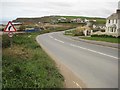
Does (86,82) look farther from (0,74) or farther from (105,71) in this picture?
(0,74)

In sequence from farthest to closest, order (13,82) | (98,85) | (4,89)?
(98,85) → (13,82) → (4,89)

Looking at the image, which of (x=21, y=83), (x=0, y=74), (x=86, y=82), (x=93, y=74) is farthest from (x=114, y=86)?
(x=0, y=74)

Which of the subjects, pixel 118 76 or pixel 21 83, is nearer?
pixel 21 83

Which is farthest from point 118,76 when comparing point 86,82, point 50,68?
point 50,68

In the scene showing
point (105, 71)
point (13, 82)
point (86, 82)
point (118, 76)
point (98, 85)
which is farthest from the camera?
point (105, 71)

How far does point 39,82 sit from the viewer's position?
33.7 feet

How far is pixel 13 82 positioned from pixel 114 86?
152 inches

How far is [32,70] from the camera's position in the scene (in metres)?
12.8

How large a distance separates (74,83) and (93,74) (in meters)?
1.92

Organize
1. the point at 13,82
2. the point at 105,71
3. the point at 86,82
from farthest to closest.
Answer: the point at 105,71 → the point at 86,82 → the point at 13,82

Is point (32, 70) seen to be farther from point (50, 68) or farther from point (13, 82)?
point (13, 82)

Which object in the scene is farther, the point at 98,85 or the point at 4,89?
the point at 98,85

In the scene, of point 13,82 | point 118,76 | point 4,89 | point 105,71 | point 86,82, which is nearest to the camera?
point 4,89

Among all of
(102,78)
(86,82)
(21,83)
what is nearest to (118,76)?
(102,78)
